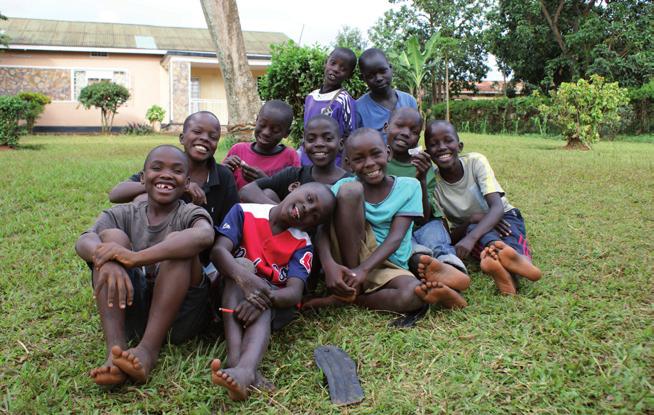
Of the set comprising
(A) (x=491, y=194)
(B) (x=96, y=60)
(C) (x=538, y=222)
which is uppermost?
(B) (x=96, y=60)

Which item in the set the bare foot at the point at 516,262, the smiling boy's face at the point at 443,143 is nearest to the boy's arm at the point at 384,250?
the bare foot at the point at 516,262

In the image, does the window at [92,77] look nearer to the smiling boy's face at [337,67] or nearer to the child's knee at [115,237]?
the smiling boy's face at [337,67]

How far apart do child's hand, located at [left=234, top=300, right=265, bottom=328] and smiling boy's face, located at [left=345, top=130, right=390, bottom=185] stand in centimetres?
111

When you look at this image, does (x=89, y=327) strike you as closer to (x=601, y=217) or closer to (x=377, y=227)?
(x=377, y=227)

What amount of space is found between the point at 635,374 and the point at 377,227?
146 cm

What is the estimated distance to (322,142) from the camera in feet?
10.7

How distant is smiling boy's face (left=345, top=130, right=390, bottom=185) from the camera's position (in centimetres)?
307

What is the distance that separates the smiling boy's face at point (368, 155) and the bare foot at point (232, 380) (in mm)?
1409

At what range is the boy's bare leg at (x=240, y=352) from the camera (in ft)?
6.55

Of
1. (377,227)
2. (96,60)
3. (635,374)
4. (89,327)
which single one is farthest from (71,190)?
(96,60)

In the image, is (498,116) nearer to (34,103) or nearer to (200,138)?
(34,103)

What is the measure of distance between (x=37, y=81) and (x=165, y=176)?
20.1m

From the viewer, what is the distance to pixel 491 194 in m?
3.50

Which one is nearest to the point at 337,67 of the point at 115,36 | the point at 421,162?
the point at 421,162
